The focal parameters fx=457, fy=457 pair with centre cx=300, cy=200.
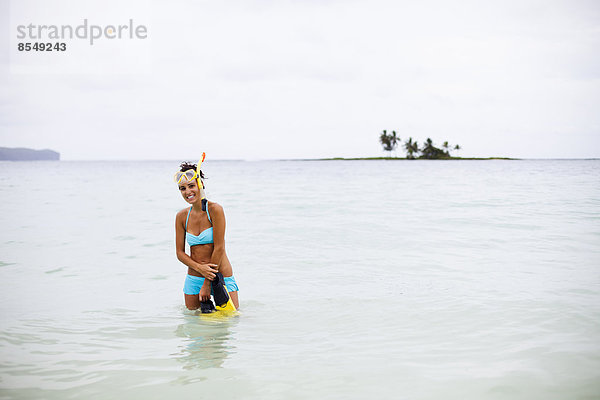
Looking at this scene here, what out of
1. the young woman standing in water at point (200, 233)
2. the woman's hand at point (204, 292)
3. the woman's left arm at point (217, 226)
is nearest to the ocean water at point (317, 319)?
the woman's hand at point (204, 292)

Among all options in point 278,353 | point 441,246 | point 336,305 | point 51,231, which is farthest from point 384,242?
point 51,231

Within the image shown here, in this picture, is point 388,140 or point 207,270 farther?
point 388,140

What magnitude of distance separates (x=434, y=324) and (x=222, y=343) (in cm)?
256

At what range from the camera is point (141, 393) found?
386 cm

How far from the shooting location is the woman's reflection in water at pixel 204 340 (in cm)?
450

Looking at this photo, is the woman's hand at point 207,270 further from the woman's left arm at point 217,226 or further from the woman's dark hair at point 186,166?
the woman's dark hair at point 186,166

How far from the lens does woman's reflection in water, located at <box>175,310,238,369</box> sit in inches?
177

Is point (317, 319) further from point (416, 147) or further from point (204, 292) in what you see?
point (416, 147)

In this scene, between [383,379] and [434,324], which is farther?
[434,324]

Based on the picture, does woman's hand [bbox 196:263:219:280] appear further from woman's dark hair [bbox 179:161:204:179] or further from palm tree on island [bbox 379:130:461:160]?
palm tree on island [bbox 379:130:461:160]

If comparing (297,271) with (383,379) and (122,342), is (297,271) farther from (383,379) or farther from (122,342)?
(383,379)

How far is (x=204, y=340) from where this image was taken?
16.5 feet

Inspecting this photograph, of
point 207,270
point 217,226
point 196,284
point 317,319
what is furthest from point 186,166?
point 317,319

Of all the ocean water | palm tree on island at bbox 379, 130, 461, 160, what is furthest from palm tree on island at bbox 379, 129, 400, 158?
the ocean water
